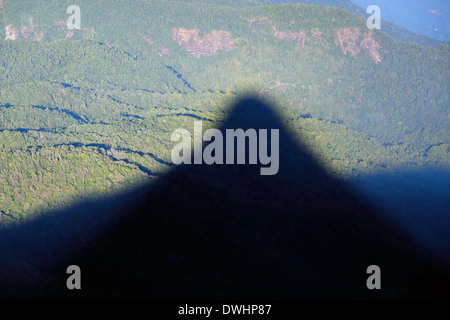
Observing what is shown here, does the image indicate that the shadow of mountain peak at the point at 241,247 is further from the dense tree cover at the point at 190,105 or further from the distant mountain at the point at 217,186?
the dense tree cover at the point at 190,105

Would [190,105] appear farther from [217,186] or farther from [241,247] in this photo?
[241,247]

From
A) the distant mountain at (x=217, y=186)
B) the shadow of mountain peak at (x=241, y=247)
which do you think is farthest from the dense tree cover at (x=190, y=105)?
the shadow of mountain peak at (x=241, y=247)

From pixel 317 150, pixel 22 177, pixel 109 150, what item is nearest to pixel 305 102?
pixel 317 150

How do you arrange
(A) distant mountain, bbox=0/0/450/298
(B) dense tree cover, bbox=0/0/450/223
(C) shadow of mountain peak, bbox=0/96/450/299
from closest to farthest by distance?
(C) shadow of mountain peak, bbox=0/96/450/299, (A) distant mountain, bbox=0/0/450/298, (B) dense tree cover, bbox=0/0/450/223

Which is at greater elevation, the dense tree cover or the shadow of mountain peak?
the dense tree cover

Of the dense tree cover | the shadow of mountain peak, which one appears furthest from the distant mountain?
the dense tree cover

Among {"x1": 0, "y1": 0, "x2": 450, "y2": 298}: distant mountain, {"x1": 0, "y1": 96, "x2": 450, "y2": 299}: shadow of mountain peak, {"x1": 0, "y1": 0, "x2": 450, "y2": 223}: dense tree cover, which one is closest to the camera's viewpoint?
{"x1": 0, "y1": 96, "x2": 450, "y2": 299}: shadow of mountain peak

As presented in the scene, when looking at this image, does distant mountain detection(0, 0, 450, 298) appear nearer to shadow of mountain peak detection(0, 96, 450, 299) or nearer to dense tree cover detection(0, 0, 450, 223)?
shadow of mountain peak detection(0, 96, 450, 299)

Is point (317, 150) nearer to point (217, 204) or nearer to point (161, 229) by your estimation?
point (217, 204)
